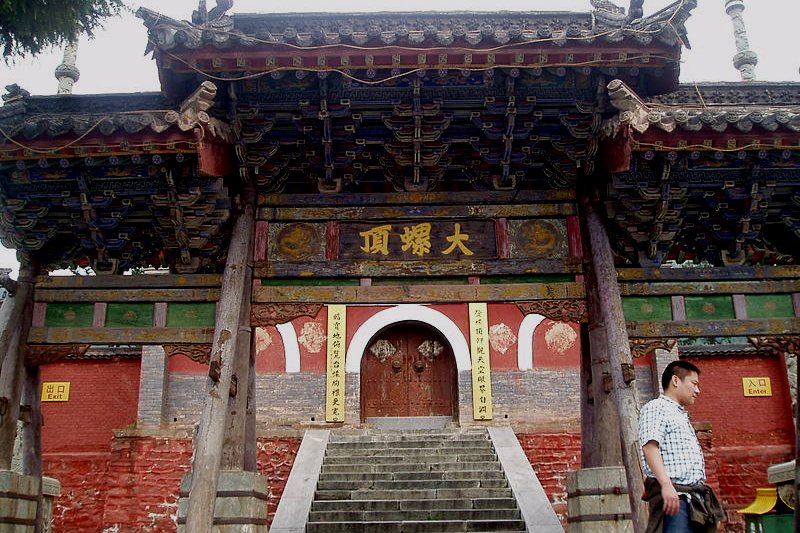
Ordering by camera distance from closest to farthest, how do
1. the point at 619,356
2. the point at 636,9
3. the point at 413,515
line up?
→ the point at 619,356, the point at 636,9, the point at 413,515

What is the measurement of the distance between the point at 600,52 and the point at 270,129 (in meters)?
2.89

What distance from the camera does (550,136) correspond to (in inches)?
262

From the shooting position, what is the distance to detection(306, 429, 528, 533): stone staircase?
891 cm

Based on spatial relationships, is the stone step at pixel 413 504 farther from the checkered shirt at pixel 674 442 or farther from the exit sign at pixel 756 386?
the exit sign at pixel 756 386

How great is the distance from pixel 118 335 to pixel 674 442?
486 cm

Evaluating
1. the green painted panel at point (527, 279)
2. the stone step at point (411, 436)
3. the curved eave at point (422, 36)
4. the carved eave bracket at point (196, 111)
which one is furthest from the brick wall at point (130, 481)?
the curved eave at point (422, 36)

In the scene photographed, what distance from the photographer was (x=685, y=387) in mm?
4422

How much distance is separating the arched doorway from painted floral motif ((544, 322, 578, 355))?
6.94ft

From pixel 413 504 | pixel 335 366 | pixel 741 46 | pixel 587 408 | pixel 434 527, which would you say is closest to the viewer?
pixel 587 408

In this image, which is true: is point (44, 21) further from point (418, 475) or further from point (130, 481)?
point (130, 481)

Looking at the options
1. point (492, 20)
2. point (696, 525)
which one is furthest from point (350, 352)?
point (696, 525)

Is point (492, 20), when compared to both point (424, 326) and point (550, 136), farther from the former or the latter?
point (424, 326)

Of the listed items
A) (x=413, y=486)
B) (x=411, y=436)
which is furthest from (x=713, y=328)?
(x=411, y=436)

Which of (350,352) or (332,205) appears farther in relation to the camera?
(350,352)
